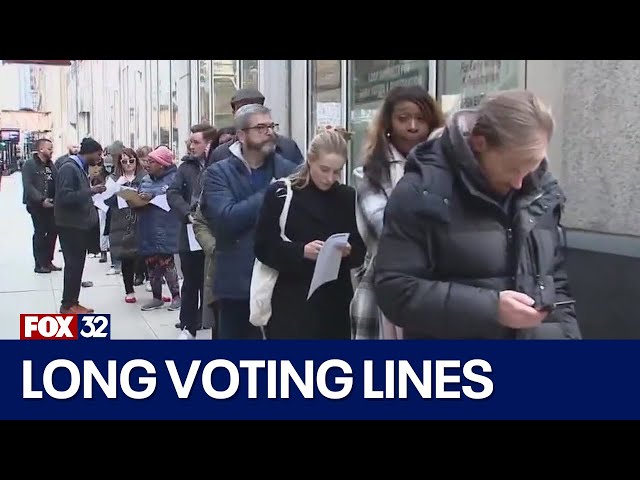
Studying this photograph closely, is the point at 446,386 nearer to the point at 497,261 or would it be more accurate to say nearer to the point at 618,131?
the point at 497,261

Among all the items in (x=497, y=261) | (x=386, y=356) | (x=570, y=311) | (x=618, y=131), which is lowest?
(x=386, y=356)

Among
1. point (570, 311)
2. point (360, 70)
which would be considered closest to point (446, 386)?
point (570, 311)

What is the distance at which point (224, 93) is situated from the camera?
6.34 m

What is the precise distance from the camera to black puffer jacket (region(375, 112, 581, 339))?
1.81 m

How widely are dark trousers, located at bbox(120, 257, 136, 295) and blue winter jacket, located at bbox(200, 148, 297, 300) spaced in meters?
3.12

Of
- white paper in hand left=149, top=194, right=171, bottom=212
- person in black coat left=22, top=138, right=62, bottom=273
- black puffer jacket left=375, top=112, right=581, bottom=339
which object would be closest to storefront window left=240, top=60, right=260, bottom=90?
white paper in hand left=149, top=194, right=171, bottom=212

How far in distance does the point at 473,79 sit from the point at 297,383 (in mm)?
1548

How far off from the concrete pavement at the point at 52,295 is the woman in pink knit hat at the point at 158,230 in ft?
0.76

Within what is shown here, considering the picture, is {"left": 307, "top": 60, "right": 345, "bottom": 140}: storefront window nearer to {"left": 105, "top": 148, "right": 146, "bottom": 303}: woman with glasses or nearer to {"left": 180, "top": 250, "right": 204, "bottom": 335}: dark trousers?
{"left": 180, "top": 250, "right": 204, "bottom": 335}: dark trousers

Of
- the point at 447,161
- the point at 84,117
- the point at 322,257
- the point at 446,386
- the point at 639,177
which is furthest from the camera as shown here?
the point at 84,117

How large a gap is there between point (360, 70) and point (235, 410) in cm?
191

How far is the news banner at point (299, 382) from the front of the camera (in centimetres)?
221

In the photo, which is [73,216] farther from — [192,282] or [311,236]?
[311,236]

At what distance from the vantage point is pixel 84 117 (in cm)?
1385
